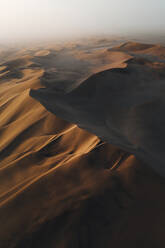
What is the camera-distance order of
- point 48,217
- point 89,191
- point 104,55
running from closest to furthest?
point 48,217
point 89,191
point 104,55

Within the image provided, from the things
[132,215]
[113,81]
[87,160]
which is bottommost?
[132,215]

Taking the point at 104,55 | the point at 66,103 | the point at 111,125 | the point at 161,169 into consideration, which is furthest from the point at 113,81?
the point at 104,55

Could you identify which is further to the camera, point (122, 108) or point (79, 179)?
point (122, 108)

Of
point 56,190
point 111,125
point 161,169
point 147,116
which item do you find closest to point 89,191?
point 56,190

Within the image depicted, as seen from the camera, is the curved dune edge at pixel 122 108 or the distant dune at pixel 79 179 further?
the curved dune edge at pixel 122 108

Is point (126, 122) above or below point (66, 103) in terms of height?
below

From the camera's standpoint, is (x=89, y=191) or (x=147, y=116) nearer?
(x=89, y=191)

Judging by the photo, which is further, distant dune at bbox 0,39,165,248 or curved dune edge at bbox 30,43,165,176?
curved dune edge at bbox 30,43,165,176

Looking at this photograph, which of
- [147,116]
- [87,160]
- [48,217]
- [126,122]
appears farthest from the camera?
[147,116]

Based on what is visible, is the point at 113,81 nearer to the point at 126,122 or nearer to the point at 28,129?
the point at 126,122

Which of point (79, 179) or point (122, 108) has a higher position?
point (122, 108)

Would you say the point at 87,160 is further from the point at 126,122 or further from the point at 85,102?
the point at 85,102
